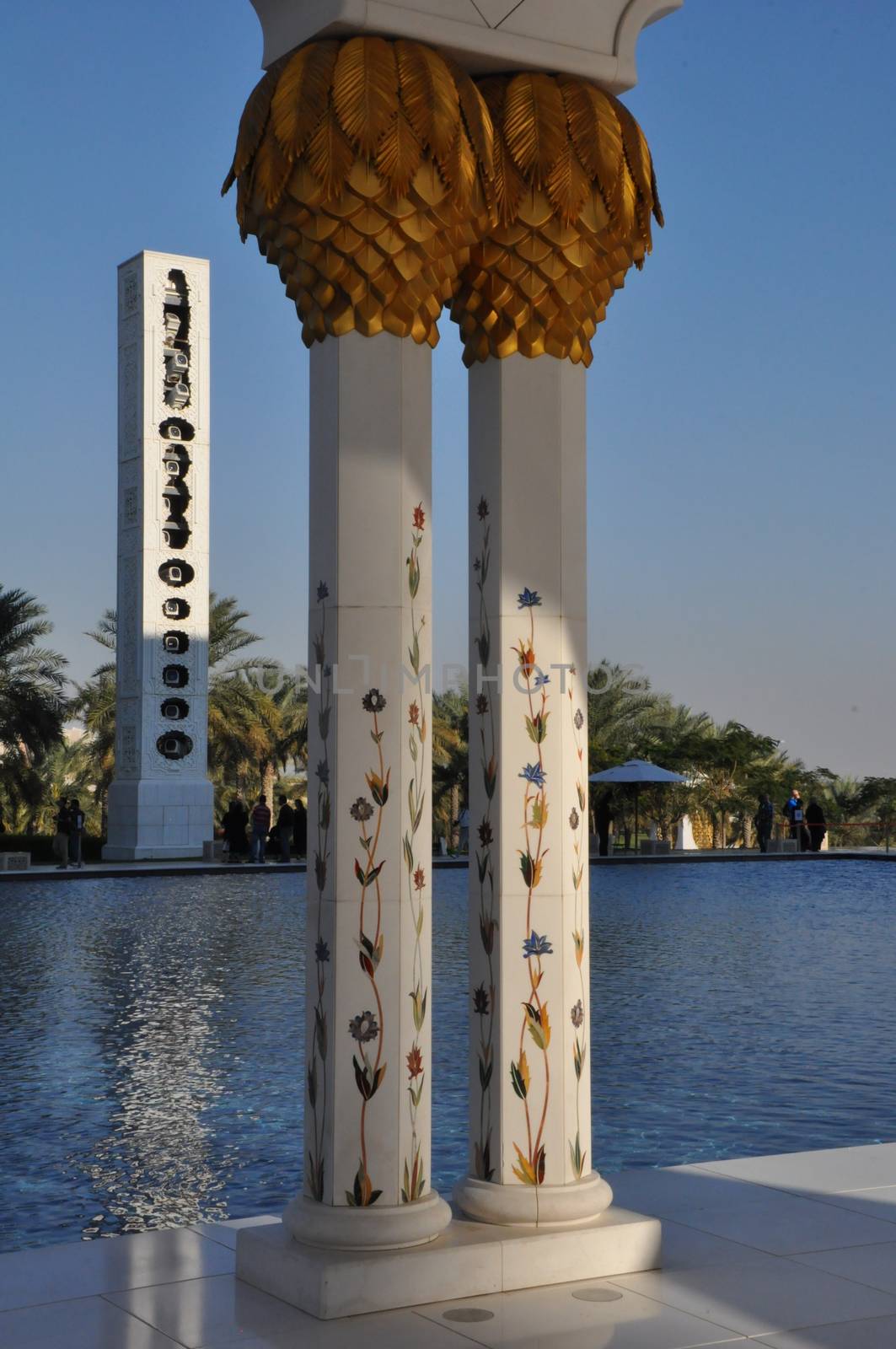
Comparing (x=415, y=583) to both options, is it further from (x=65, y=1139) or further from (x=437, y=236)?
(x=65, y=1139)

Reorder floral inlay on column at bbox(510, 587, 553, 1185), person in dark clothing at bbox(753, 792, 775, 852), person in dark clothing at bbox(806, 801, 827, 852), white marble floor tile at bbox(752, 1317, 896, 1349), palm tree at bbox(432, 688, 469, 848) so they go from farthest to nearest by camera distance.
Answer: person in dark clothing at bbox(806, 801, 827, 852), palm tree at bbox(432, 688, 469, 848), person in dark clothing at bbox(753, 792, 775, 852), floral inlay on column at bbox(510, 587, 553, 1185), white marble floor tile at bbox(752, 1317, 896, 1349)

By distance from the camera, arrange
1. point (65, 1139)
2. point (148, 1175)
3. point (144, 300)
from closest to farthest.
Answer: point (148, 1175) → point (65, 1139) → point (144, 300)

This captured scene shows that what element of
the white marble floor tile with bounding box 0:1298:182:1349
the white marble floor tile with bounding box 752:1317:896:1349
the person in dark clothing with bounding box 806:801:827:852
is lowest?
the white marble floor tile with bounding box 752:1317:896:1349

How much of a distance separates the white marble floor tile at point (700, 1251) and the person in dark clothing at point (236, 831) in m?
23.4

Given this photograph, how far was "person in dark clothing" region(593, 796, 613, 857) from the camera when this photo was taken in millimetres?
31344

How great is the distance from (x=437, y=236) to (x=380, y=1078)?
2337mm

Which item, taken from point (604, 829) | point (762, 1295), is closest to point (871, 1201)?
point (762, 1295)

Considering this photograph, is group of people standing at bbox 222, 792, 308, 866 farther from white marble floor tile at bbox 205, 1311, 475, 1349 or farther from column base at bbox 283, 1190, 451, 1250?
white marble floor tile at bbox 205, 1311, 475, 1349

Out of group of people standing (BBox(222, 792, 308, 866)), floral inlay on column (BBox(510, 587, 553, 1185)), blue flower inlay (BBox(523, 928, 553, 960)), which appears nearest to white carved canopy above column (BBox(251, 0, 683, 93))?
floral inlay on column (BBox(510, 587, 553, 1185))

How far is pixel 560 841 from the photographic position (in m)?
4.55

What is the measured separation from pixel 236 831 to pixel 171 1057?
63.2 feet

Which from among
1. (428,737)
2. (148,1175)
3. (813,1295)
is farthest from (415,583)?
(148,1175)

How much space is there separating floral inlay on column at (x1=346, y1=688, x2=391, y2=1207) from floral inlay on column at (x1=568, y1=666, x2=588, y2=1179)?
632mm

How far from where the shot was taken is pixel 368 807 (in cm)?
424
